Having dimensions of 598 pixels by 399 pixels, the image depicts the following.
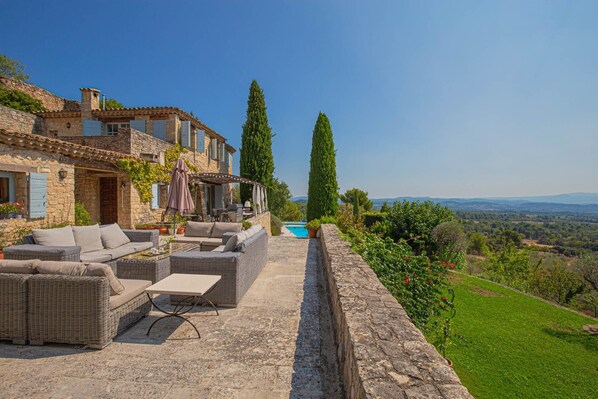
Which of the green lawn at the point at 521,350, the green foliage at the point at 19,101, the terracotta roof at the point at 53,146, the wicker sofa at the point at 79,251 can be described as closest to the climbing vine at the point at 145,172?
the terracotta roof at the point at 53,146

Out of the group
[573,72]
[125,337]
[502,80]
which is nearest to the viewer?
[125,337]

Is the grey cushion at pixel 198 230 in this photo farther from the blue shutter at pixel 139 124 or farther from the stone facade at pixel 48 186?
the blue shutter at pixel 139 124

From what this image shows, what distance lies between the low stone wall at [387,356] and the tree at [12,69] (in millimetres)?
27198

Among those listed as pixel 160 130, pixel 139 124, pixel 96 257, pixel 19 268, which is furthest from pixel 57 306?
pixel 139 124

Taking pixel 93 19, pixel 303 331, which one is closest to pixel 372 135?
pixel 93 19

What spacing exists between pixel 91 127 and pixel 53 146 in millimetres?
6783

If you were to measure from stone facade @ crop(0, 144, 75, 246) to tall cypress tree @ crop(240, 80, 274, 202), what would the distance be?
37.3 ft

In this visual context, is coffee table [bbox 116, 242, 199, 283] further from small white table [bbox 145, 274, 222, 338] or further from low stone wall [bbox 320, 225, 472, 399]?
low stone wall [bbox 320, 225, 472, 399]

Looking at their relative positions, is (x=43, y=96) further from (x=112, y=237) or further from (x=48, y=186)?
(x=112, y=237)

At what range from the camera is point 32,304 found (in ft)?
9.85

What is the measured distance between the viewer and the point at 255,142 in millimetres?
20188

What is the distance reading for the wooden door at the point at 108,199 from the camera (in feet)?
42.2

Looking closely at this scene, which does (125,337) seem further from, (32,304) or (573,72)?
(573,72)

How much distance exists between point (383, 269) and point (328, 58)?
11.2 metres
